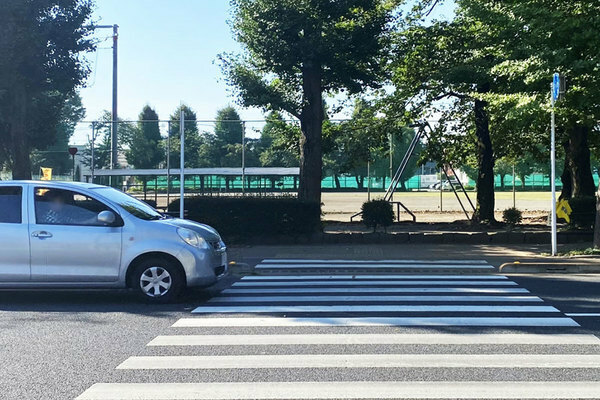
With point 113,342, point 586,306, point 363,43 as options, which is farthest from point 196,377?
point 363,43

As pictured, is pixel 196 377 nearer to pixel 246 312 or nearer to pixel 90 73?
pixel 246 312

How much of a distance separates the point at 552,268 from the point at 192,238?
740cm

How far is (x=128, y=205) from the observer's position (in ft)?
32.2

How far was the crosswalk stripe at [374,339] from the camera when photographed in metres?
7.09

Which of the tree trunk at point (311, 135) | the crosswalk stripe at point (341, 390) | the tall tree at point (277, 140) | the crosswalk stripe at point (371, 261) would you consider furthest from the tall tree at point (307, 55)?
the crosswalk stripe at point (341, 390)

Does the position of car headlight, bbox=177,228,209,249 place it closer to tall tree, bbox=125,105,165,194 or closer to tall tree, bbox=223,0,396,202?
tall tree, bbox=223,0,396,202

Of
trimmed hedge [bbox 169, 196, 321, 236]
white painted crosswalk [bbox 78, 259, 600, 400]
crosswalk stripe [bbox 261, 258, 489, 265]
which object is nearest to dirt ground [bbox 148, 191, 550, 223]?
trimmed hedge [bbox 169, 196, 321, 236]

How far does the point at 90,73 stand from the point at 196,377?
1993cm

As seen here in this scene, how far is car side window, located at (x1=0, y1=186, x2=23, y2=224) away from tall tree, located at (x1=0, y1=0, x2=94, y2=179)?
12028mm

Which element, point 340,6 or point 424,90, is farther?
point 424,90

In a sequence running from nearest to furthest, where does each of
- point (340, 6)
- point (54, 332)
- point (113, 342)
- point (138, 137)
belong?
point (113, 342) → point (54, 332) → point (340, 6) → point (138, 137)

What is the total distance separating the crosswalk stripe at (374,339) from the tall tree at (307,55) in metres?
11.8

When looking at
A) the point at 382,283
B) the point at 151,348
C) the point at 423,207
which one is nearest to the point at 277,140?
the point at 382,283

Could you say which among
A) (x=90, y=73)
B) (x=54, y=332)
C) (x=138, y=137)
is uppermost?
(x=90, y=73)
